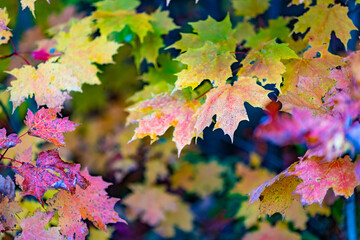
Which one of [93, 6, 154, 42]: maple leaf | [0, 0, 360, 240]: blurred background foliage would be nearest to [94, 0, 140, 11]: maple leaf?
[93, 6, 154, 42]: maple leaf

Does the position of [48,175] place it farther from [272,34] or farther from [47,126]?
[272,34]

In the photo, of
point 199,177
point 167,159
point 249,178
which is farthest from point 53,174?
point 199,177

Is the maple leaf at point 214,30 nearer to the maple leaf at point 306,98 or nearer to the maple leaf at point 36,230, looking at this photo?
→ the maple leaf at point 306,98

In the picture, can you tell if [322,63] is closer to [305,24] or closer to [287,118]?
[305,24]

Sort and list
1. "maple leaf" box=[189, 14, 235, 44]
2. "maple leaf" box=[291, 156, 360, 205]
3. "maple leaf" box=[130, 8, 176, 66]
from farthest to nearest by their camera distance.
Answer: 1. "maple leaf" box=[130, 8, 176, 66]
2. "maple leaf" box=[189, 14, 235, 44]
3. "maple leaf" box=[291, 156, 360, 205]

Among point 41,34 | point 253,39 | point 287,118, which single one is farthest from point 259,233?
point 41,34

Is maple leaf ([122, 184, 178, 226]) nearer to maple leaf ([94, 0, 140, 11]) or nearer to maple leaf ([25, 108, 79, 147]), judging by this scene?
maple leaf ([94, 0, 140, 11])
